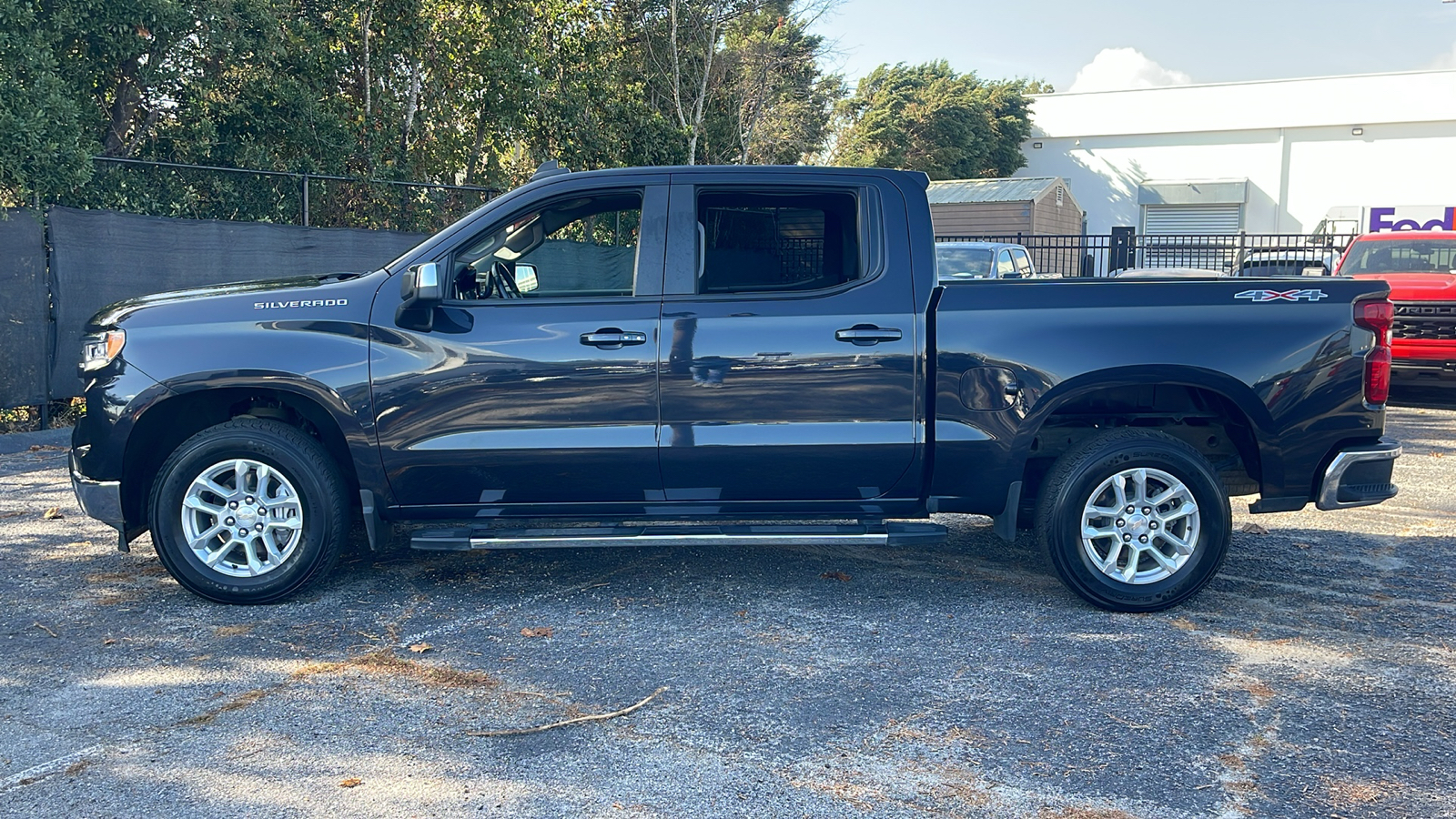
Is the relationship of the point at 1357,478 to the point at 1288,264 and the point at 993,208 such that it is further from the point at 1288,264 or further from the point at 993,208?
the point at 993,208

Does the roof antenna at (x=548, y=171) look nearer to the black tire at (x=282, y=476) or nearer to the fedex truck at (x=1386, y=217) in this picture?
the black tire at (x=282, y=476)

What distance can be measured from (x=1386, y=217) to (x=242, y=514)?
51.1 m

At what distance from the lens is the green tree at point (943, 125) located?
55.8 metres

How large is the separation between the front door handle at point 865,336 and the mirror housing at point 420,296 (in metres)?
1.76

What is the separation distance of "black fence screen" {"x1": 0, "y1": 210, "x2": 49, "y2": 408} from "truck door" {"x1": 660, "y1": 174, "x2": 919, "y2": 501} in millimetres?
7132

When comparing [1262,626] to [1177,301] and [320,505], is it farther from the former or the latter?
[320,505]

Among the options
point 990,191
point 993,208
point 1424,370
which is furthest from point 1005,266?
point 990,191

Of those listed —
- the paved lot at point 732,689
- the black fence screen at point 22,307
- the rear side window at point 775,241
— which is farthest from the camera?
the black fence screen at point 22,307

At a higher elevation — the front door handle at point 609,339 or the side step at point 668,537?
the front door handle at point 609,339

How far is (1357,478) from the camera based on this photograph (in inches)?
202

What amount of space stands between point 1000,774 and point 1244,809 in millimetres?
689

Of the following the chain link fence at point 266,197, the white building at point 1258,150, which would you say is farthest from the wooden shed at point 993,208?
the chain link fence at point 266,197

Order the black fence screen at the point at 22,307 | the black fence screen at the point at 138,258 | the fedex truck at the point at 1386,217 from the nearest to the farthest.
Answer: the black fence screen at the point at 22,307, the black fence screen at the point at 138,258, the fedex truck at the point at 1386,217

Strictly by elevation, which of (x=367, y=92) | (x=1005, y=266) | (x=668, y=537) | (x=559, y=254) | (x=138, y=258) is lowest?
(x=668, y=537)
